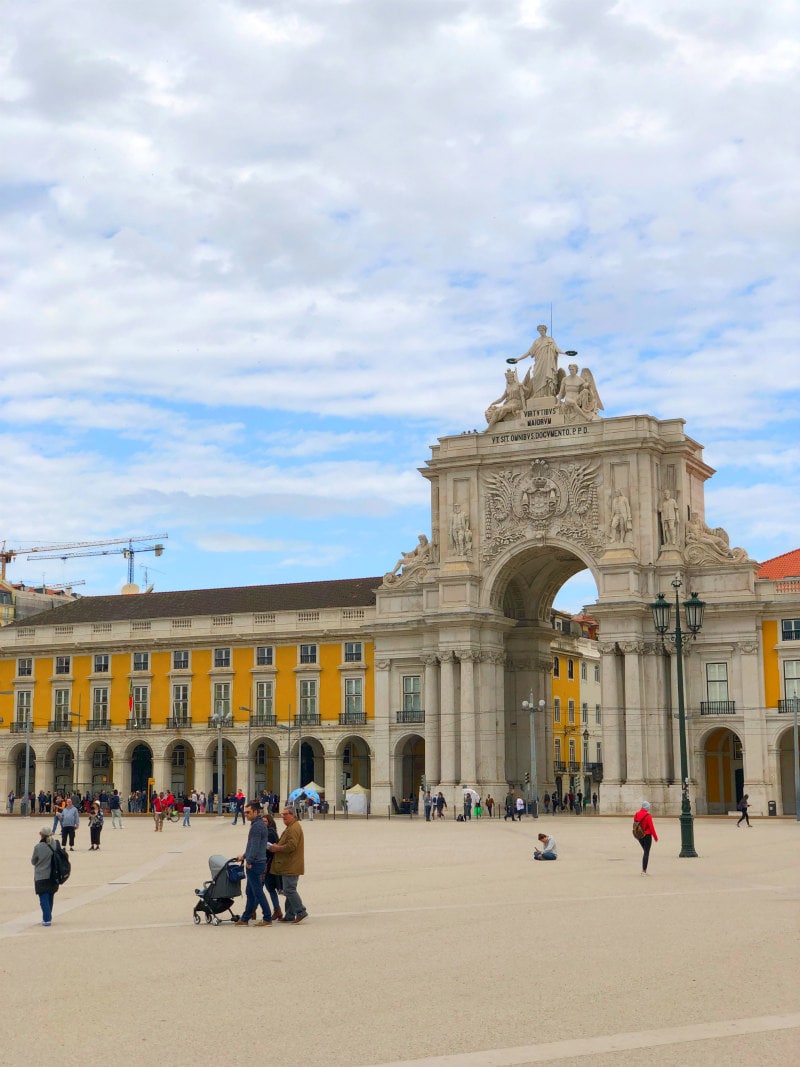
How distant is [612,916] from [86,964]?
8.55 meters

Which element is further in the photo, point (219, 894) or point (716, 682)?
point (716, 682)

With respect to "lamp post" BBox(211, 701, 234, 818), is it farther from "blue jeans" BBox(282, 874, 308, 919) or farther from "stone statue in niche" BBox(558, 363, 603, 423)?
"blue jeans" BBox(282, 874, 308, 919)

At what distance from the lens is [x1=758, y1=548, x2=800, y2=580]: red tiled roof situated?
7931 cm

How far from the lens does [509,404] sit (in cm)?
7762

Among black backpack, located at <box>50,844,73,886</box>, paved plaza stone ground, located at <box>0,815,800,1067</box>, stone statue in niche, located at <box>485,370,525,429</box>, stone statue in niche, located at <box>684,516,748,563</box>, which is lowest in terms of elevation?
paved plaza stone ground, located at <box>0,815,800,1067</box>

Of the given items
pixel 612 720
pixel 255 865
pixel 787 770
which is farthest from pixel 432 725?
pixel 255 865

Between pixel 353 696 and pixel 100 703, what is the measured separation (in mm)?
16810

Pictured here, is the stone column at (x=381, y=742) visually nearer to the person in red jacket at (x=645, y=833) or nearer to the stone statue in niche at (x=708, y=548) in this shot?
the stone statue in niche at (x=708, y=548)

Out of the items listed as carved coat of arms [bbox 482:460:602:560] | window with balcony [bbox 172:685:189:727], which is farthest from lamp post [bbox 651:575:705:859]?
window with balcony [bbox 172:685:189:727]

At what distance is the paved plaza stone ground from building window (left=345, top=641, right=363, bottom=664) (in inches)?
2030

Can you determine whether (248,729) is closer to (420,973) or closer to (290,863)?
(290,863)

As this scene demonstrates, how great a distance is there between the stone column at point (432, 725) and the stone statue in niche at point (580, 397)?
14.3 metres

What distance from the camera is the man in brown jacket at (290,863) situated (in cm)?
2183

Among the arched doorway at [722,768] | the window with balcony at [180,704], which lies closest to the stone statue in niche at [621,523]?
the arched doorway at [722,768]
